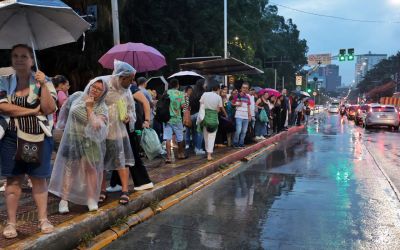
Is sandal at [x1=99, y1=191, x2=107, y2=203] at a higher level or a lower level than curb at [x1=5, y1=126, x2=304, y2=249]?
higher

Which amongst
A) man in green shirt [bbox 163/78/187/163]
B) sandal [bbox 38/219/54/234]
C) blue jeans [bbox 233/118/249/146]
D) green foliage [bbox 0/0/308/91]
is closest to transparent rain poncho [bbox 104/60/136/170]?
sandal [bbox 38/219/54/234]

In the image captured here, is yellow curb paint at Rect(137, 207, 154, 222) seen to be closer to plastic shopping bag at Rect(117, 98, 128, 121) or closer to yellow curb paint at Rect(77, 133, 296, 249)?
yellow curb paint at Rect(77, 133, 296, 249)

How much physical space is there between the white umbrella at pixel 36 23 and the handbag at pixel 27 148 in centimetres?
90

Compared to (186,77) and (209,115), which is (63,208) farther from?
(186,77)

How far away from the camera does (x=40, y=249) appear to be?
4078 mm

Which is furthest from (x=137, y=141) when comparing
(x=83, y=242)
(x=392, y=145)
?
(x=392, y=145)

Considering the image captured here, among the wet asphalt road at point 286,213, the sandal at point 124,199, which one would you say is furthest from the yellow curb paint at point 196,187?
the sandal at point 124,199

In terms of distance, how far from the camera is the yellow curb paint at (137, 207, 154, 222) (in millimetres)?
5770

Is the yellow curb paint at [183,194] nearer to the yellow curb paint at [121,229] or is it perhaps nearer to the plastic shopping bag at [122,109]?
the yellow curb paint at [121,229]

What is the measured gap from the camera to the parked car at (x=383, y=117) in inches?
988

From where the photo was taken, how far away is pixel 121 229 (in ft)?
17.2

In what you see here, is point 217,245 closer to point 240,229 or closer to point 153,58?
point 240,229

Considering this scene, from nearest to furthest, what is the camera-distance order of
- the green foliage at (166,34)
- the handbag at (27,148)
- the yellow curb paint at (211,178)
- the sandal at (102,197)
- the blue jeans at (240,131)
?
1. the handbag at (27,148)
2. the sandal at (102,197)
3. the yellow curb paint at (211,178)
4. the blue jeans at (240,131)
5. the green foliage at (166,34)

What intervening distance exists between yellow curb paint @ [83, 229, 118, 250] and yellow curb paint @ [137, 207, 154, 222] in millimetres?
671
